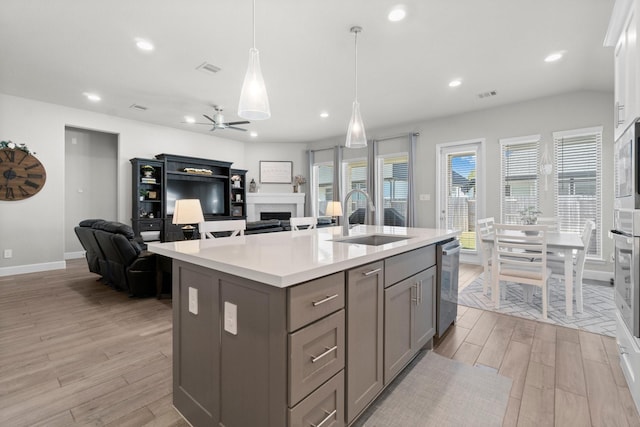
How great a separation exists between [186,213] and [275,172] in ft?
17.7

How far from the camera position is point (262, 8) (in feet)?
8.59

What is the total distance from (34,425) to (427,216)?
6.04 meters

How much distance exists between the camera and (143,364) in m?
2.10

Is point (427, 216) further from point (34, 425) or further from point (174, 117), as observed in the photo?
point (34, 425)

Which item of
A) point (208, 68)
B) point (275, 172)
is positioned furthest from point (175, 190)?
point (208, 68)

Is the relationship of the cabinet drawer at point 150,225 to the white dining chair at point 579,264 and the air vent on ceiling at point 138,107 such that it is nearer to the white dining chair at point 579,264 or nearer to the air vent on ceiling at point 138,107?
the air vent on ceiling at point 138,107

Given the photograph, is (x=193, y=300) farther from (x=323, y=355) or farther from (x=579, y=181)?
(x=579, y=181)

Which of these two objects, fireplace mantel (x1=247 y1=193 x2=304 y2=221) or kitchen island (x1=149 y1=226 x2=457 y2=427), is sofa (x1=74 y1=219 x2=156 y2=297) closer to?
kitchen island (x1=149 y1=226 x2=457 y2=427)

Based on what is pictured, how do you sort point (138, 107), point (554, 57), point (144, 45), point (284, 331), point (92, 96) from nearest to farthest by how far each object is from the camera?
1. point (284, 331)
2. point (144, 45)
3. point (554, 57)
4. point (92, 96)
5. point (138, 107)

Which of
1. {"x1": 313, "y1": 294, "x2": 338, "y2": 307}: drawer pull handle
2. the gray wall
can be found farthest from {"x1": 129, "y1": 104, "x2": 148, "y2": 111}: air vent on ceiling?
{"x1": 313, "y1": 294, "x2": 338, "y2": 307}: drawer pull handle

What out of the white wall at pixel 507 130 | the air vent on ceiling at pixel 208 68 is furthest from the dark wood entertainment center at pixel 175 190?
the white wall at pixel 507 130

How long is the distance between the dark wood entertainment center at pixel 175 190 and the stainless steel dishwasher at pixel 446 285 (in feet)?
17.0

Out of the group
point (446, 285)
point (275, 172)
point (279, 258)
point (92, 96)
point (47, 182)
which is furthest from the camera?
point (275, 172)

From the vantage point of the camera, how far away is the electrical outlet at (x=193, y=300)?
143 centimetres
